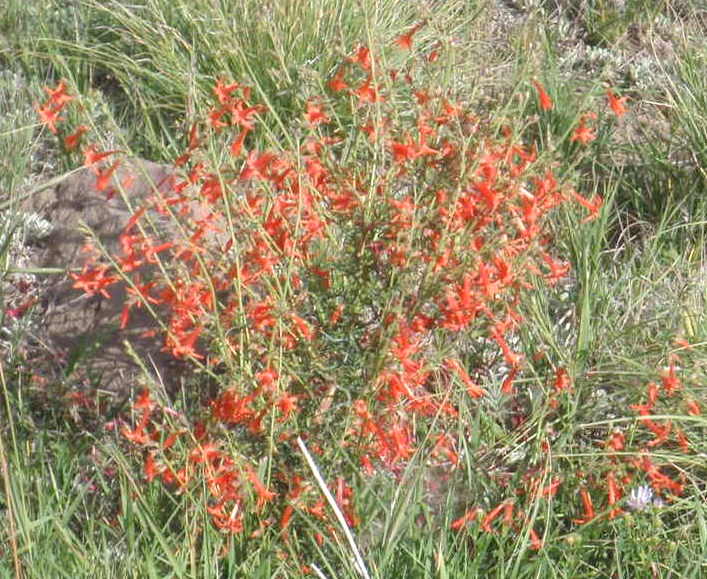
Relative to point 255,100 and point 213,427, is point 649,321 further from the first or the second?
point 255,100

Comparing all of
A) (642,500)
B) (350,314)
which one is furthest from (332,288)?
(642,500)

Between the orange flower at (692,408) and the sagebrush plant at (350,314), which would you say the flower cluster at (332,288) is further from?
the orange flower at (692,408)

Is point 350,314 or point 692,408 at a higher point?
point 350,314

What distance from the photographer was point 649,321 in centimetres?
309

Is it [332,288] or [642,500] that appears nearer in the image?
[642,500]

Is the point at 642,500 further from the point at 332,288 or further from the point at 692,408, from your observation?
the point at 332,288

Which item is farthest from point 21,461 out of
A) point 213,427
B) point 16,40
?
point 16,40

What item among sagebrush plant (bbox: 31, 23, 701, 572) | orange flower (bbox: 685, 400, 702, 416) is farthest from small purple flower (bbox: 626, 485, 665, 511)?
orange flower (bbox: 685, 400, 702, 416)

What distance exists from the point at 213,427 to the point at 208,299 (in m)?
0.28

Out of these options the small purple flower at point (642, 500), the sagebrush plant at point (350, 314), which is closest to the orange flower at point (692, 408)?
the sagebrush plant at point (350, 314)

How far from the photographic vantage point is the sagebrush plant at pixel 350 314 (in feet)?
7.93

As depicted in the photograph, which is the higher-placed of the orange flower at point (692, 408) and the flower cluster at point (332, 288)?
the flower cluster at point (332, 288)

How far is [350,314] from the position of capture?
2648 mm

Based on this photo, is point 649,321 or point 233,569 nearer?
point 233,569
